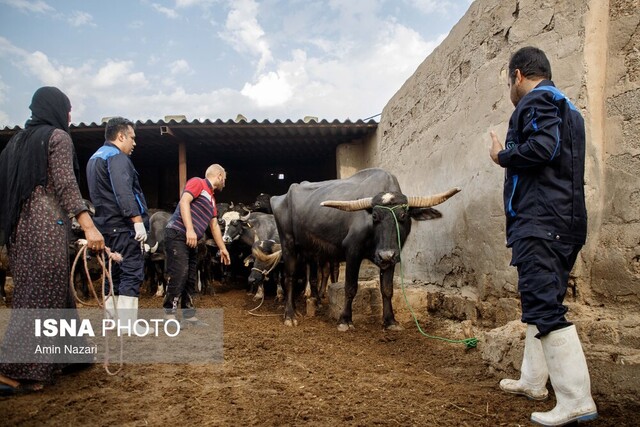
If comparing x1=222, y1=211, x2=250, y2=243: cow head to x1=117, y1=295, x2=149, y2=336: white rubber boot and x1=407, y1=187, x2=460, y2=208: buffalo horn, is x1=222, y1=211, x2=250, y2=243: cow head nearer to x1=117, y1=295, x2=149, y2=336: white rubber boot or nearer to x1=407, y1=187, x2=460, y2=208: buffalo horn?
x1=117, y1=295, x2=149, y2=336: white rubber boot

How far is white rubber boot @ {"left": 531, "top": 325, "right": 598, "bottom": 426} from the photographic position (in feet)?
7.63

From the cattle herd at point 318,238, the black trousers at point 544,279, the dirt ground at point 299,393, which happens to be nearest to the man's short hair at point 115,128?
the cattle herd at point 318,238

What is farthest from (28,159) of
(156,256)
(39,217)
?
(156,256)

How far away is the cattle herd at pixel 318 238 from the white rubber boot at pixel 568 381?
8.23ft

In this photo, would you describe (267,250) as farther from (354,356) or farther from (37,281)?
(37,281)

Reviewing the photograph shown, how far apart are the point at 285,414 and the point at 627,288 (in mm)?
2559

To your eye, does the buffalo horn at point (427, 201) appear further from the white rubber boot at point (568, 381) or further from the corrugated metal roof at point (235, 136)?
the corrugated metal roof at point (235, 136)

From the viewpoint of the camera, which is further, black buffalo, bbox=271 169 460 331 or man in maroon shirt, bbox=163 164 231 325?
man in maroon shirt, bbox=163 164 231 325

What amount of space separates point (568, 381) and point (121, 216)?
3.89 metres

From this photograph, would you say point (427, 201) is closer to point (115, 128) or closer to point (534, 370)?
point (534, 370)

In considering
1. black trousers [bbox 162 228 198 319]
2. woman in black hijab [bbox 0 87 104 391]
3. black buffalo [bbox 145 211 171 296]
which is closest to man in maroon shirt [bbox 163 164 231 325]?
black trousers [bbox 162 228 198 319]

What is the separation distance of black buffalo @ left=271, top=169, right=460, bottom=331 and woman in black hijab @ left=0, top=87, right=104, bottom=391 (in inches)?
113

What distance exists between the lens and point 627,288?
10.9 feet

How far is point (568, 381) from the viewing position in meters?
2.36
